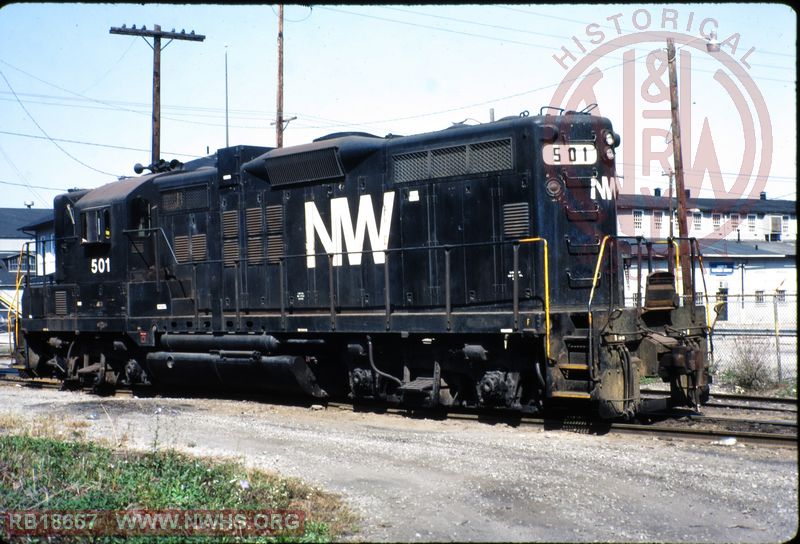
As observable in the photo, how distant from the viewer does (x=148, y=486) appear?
6.84 metres

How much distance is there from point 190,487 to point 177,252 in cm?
911

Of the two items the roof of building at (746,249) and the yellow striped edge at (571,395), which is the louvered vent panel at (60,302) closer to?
the yellow striped edge at (571,395)

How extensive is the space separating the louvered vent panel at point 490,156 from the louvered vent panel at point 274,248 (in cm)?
401

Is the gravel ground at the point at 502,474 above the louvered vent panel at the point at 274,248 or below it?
below

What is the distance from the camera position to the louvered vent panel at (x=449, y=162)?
1148 cm

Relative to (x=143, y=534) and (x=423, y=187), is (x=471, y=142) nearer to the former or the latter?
(x=423, y=187)

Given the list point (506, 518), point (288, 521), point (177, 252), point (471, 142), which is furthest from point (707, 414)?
point (177, 252)

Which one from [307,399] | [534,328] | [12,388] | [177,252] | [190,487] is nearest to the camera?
[190,487]

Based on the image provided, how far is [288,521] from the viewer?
609 centimetres

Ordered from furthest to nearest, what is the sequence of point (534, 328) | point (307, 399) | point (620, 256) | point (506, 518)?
point (307, 399), point (620, 256), point (534, 328), point (506, 518)

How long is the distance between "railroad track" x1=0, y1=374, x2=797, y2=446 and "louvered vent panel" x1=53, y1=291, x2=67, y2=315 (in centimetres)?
773

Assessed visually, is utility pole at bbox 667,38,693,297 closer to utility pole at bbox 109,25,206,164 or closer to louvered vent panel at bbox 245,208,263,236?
louvered vent panel at bbox 245,208,263,236

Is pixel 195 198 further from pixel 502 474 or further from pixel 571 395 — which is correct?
pixel 502 474
